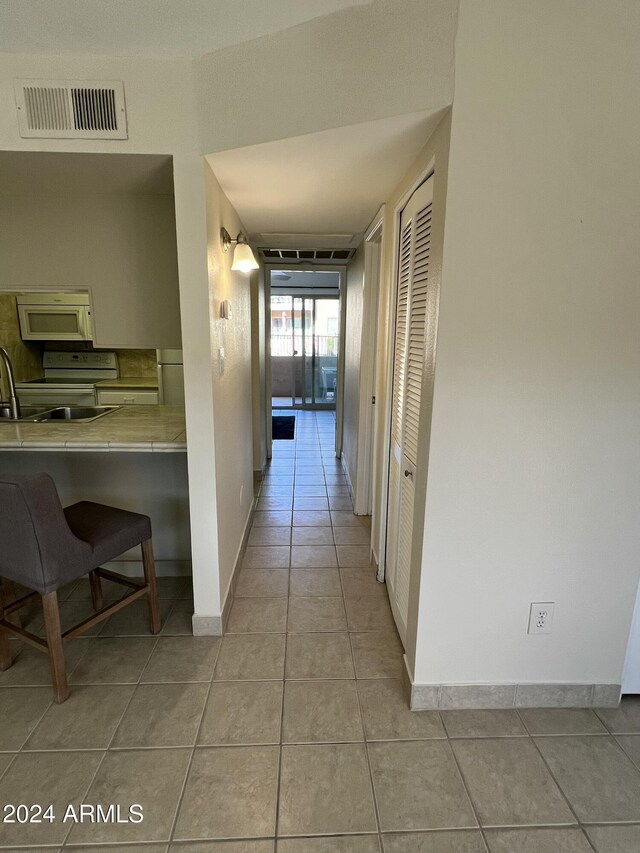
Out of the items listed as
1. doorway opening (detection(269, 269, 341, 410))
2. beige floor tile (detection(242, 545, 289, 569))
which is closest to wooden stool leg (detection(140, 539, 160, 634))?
beige floor tile (detection(242, 545, 289, 569))

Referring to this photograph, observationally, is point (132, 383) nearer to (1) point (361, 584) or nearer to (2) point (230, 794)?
(1) point (361, 584)

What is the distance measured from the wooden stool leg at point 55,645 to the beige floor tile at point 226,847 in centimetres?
81

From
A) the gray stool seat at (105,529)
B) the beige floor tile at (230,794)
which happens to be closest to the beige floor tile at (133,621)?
the gray stool seat at (105,529)

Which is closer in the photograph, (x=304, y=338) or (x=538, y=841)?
(x=538, y=841)

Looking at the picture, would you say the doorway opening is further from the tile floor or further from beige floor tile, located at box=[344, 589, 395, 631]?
the tile floor

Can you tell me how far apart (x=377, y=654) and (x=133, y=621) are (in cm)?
127

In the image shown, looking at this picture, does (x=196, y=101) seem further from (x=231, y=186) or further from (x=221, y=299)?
(x=221, y=299)

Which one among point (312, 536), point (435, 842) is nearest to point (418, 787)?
point (435, 842)

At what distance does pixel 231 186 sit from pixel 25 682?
2.44 metres

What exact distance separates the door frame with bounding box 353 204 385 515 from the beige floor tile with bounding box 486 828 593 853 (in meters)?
1.83

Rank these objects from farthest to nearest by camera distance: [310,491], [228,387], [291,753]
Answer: [310,491] < [228,387] < [291,753]

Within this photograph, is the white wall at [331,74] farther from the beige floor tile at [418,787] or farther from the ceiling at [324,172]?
the beige floor tile at [418,787]

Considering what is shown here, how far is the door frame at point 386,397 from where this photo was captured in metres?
2.38

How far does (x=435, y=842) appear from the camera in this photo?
132cm
